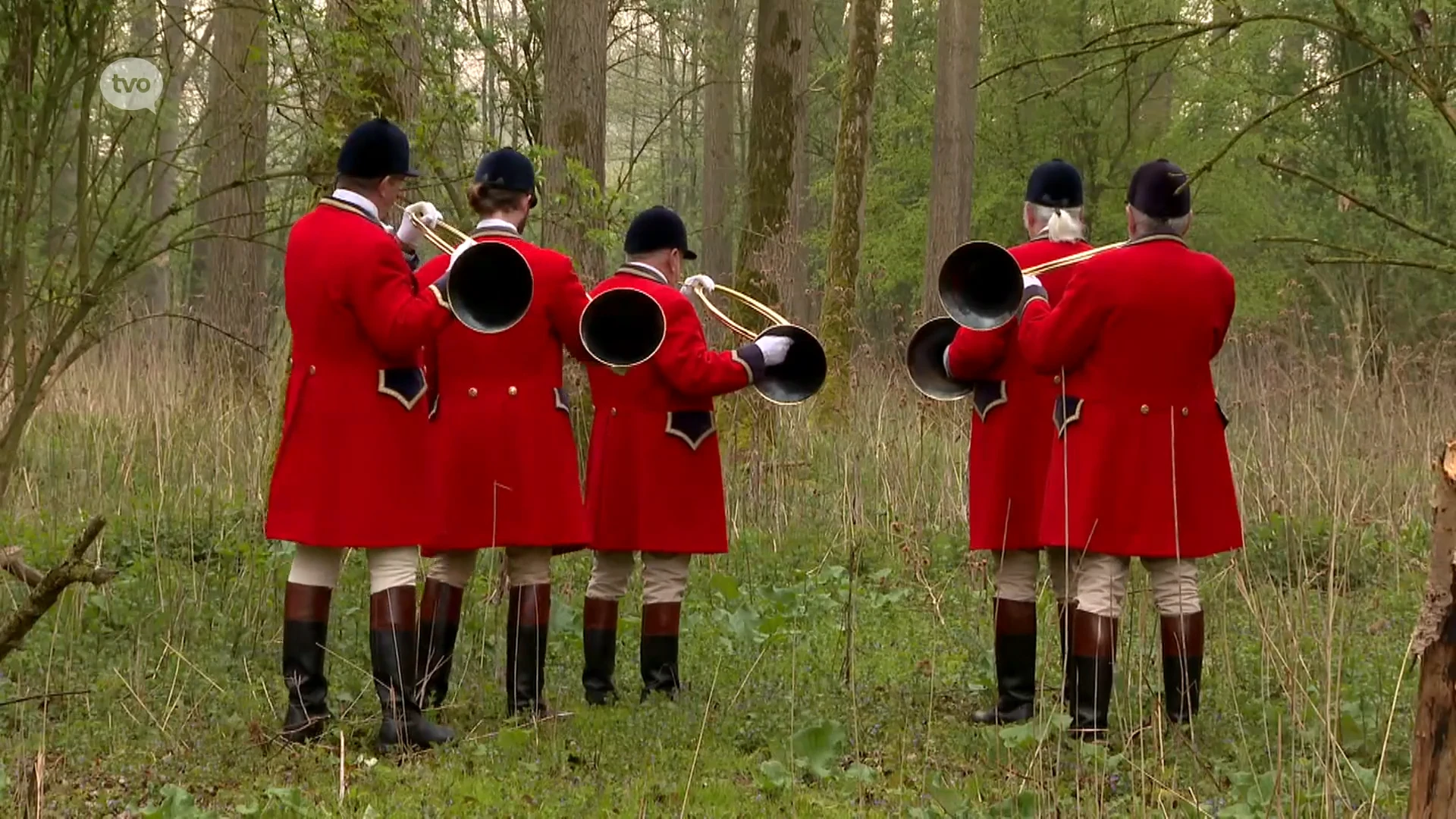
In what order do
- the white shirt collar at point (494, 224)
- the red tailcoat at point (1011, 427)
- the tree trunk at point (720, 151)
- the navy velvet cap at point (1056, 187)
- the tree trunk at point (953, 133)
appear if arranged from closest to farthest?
1. the white shirt collar at point (494, 224)
2. the red tailcoat at point (1011, 427)
3. the navy velvet cap at point (1056, 187)
4. the tree trunk at point (953, 133)
5. the tree trunk at point (720, 151)

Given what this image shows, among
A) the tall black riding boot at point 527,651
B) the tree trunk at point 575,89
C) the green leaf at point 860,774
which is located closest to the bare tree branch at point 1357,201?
the green leaf at point 860,774

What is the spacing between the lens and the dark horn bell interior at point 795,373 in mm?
6199

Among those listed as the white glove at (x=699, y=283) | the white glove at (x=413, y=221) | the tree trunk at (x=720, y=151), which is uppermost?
the tree trunk at (x=720, y=151)

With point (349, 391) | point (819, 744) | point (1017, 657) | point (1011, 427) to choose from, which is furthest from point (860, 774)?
point (349, 391)

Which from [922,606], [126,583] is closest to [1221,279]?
[922,606]

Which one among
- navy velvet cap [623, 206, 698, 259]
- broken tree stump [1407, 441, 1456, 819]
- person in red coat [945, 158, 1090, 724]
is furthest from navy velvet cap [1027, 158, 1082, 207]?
broken tree stump [1407, 441, 1456, 819]

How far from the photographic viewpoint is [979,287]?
592 cm

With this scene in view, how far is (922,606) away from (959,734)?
7.69ft

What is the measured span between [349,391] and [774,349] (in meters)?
1.63

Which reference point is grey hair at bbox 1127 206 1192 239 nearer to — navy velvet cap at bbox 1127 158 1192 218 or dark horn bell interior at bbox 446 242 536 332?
navy velvet cap at bbox 1127 158 1192 218

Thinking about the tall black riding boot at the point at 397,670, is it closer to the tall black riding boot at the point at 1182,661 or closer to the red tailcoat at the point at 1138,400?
the red tailcoat at the point at 1138,400

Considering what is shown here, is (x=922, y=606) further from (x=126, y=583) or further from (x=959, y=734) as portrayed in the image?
(x=126, y=583)

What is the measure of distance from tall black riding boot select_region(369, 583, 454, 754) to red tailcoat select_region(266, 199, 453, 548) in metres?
0.22

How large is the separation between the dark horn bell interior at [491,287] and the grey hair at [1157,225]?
6.85 ft
